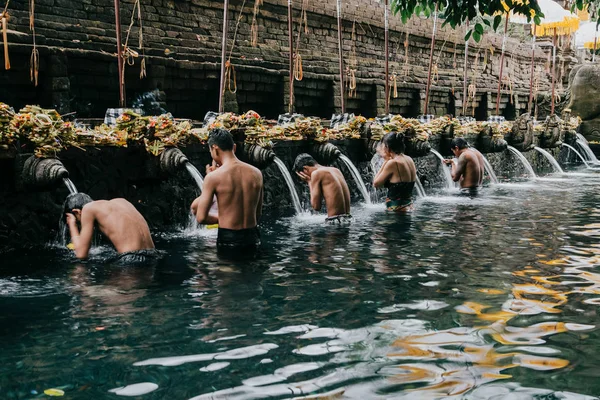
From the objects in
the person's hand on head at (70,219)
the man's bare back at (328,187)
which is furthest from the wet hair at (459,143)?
the person's hand on head at (70,219)

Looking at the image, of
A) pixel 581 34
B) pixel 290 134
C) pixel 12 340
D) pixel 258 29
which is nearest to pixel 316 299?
pixel 12 340

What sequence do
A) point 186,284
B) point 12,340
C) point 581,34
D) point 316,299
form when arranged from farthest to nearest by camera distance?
point 581,34 → point 186,284 → point 316,299 → point 12,340

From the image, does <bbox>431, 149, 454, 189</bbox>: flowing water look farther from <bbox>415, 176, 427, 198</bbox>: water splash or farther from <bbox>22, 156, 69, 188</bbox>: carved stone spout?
<bbox>22, 156, 69, 188</bbox>: carved stone spout

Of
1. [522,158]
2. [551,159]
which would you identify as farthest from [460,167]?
[551,159]

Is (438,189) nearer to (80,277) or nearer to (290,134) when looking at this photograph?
(290,134)

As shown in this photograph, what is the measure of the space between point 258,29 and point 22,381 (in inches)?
585

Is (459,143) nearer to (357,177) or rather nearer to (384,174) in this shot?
(357,177)

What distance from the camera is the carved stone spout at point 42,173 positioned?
6.97 meters

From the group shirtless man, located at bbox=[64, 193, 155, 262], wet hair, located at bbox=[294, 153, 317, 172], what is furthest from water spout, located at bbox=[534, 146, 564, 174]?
shirtless man, located at bbox=[64, 193, 155, 262]

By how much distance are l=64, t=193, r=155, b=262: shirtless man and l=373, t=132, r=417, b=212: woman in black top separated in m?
4.56

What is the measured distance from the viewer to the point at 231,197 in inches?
269

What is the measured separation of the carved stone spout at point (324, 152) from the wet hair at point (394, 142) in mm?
1509

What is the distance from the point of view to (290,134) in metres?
11.4

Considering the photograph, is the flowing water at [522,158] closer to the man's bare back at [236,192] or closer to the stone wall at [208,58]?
the stone wall at [208,58]
